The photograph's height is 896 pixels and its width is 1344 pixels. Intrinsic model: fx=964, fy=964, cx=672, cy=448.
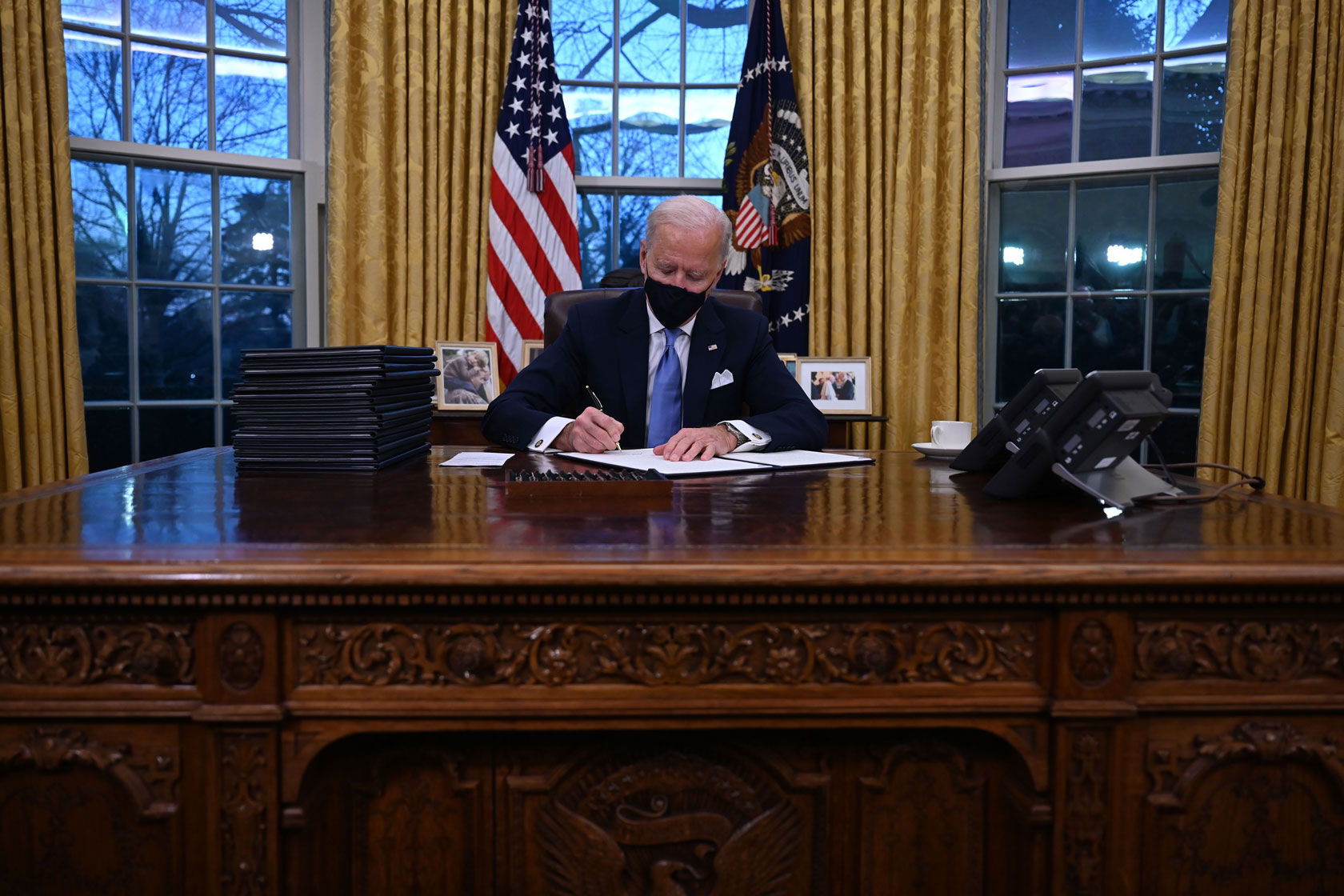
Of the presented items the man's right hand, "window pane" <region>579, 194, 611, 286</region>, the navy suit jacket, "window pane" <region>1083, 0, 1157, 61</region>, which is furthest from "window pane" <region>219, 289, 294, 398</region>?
"window pane" <region>1083, 0, 1157, 61</region>

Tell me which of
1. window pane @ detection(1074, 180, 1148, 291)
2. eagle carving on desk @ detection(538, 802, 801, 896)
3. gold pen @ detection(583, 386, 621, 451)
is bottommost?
eagle carving on desk @ detection(538, 802, 801, 896)

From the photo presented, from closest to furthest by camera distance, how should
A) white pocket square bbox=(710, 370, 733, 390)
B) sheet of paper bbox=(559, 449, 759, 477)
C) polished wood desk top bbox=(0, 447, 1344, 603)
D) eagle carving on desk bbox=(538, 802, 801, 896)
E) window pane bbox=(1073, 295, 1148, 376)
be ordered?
1. polished wood desk top bbox=(0, 447, 1344, 603)
2. eagle carving on desk bbox=(538, 802, 801, 896)
3. sheet of paper bbox=(559, 449, 759, 477)
4. white pocket square bbox=(710, 370, 733, 390)
5. window pane bbox=(1073, 295, 1148, 376)

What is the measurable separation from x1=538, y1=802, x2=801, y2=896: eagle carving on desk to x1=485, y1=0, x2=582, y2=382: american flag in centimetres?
299

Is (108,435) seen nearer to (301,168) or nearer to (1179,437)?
(301,168)

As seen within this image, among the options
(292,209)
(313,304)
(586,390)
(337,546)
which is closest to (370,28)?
(292,209)

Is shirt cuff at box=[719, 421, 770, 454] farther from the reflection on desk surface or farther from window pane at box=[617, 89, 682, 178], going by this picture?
window pane at box=[617, 89, 682, 178]

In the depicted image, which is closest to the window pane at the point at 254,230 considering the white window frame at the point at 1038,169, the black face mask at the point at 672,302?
the black face mask at the point at 672,302

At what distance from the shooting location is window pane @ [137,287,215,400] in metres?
3.87

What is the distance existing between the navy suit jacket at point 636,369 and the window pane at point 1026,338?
6.60ft

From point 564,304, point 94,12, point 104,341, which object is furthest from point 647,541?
point 94,12

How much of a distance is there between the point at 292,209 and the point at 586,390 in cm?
215

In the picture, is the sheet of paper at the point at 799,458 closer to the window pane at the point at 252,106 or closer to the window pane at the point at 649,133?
the window pane at the point at 649,133

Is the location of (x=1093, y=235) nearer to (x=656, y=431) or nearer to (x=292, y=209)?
(x=656, y=431)

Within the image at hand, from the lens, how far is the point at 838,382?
12.7ft
